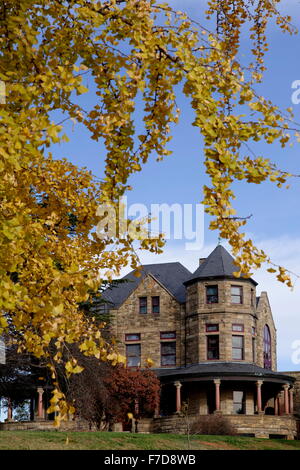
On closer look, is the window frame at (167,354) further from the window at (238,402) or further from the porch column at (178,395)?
the window at (238,402)

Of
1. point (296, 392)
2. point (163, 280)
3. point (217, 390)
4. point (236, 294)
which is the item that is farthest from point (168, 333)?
point (296, 392)

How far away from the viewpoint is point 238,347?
4009 centimetres

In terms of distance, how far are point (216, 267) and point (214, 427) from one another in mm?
11231

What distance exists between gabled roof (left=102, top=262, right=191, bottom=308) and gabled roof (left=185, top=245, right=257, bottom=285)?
2211 mm

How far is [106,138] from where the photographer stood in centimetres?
698

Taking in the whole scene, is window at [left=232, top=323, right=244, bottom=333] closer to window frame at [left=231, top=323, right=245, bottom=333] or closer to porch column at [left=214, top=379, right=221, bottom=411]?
window frame at [left=231, top=323, right=245, bottom=333]

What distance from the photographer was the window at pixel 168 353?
4175 cm

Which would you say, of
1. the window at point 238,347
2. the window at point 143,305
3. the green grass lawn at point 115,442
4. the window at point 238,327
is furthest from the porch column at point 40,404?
the window at point 238,327

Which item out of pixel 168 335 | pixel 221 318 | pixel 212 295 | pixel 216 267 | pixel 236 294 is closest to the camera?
pixel 221 318

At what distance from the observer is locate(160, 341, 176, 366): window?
137 feet

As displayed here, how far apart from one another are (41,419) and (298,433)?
15.6 m

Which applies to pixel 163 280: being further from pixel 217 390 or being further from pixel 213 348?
pixel 217 390

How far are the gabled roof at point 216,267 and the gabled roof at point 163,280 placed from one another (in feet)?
7.25

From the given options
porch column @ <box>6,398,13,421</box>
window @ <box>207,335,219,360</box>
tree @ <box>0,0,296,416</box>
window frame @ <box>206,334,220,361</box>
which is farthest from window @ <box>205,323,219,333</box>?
tree @ <box>0,0,296,416</box>
